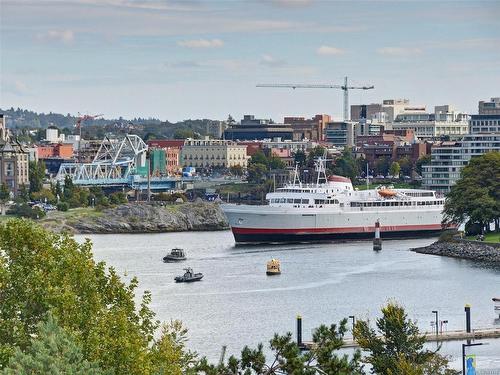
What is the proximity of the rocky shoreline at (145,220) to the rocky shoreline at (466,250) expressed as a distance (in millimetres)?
27222

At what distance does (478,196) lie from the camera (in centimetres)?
8700

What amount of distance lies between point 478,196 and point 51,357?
6491 cm

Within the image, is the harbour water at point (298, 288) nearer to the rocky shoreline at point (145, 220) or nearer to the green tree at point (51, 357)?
the rocky shoreline at point (145, 220)

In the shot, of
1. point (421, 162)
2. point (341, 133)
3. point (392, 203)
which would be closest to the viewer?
point (392, 203)

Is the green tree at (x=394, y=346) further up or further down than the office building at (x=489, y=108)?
further down

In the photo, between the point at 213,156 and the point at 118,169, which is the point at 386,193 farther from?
the point at 213,156

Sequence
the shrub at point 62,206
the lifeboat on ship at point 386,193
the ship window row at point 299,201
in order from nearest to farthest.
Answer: the ship window row at point 299,201
the lifeboat on ship at point 386,193
the shrub at point 62,206

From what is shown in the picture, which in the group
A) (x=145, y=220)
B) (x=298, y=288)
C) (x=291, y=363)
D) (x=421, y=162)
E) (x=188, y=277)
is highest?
(x=421, y=162)

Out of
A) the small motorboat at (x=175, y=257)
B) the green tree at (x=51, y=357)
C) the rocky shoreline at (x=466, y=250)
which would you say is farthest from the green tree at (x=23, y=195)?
the green tree at (x=51, y=357)

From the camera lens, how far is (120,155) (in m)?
155

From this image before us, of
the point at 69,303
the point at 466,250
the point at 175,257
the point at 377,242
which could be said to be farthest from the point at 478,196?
the point at 69,303

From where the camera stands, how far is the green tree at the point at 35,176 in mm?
128562

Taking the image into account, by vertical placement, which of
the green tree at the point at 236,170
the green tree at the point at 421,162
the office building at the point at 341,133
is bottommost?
the green tree at the point at 236,170

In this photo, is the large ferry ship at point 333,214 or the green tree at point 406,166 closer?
the large ferry ship at point 333,214
